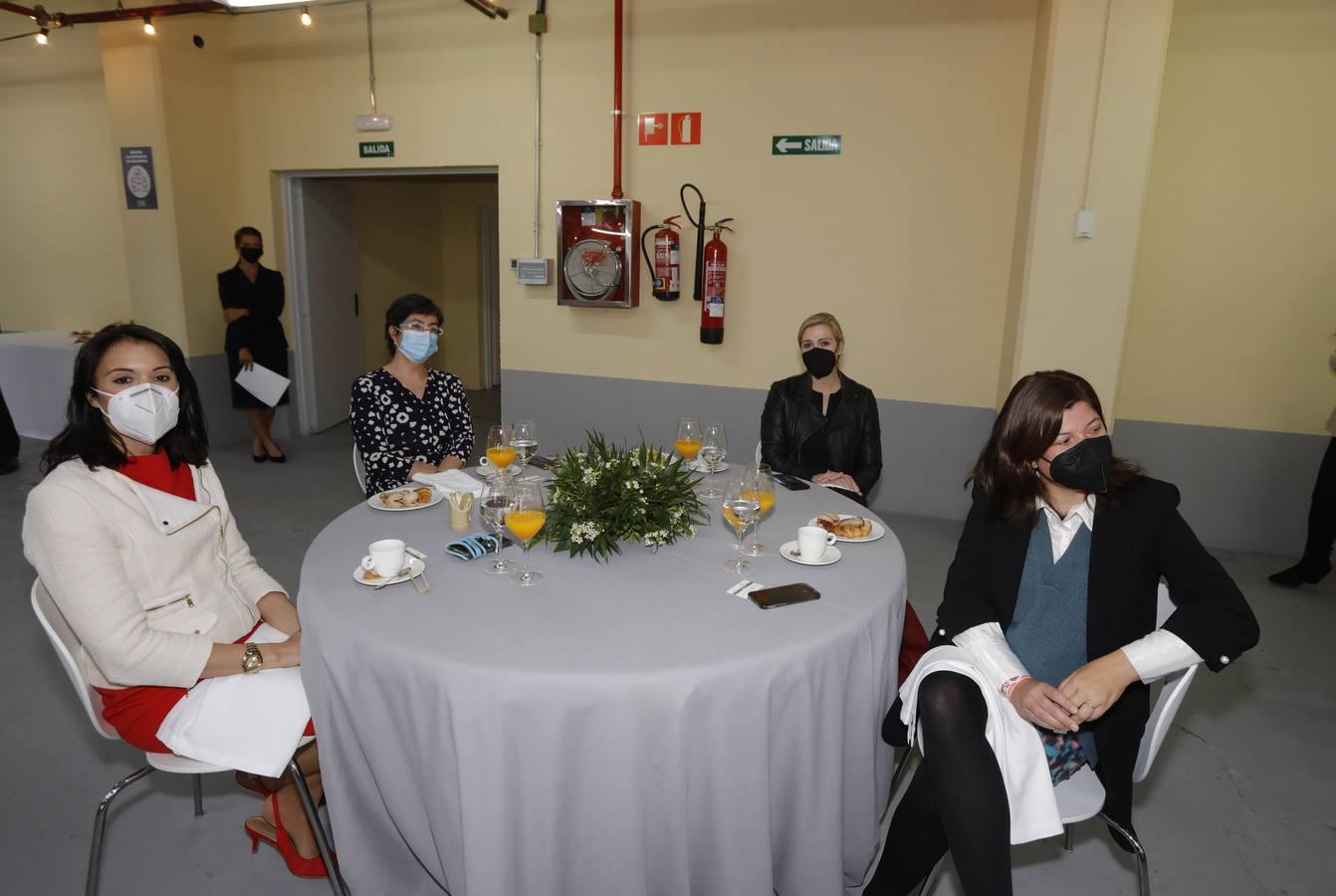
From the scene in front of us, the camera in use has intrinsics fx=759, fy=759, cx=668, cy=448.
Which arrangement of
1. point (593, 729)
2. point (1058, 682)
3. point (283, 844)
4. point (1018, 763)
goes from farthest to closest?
point (283, 844), point (1058, 682), point (1018, 763), point (593, 729)

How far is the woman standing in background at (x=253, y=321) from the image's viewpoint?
577 cm

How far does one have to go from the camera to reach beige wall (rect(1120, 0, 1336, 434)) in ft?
13.1

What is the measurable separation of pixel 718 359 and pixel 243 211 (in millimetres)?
4218

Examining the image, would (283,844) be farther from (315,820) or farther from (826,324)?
(826,324)

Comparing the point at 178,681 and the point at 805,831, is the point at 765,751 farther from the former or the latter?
the point at 178,681

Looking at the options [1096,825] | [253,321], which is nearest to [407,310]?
[1096,825]

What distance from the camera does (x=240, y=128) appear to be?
6059 millimetres

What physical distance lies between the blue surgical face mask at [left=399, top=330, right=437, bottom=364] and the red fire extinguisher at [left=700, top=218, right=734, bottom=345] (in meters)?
2.21

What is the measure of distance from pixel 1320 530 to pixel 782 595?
12.5 feet

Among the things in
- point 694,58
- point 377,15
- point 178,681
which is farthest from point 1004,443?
point 377,15

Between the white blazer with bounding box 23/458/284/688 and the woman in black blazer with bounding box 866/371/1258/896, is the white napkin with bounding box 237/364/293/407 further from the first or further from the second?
the woman in black blazer with bounding box 866/371/1258/896

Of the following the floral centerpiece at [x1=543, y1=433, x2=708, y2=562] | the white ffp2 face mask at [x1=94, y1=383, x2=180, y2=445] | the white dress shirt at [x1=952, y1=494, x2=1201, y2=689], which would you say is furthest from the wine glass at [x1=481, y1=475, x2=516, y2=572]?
the white dress shirt at [x1=952, y1=494, x2=1201, y2=689]

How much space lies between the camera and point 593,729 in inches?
54.5

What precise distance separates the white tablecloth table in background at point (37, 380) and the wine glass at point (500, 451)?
5392 mm
